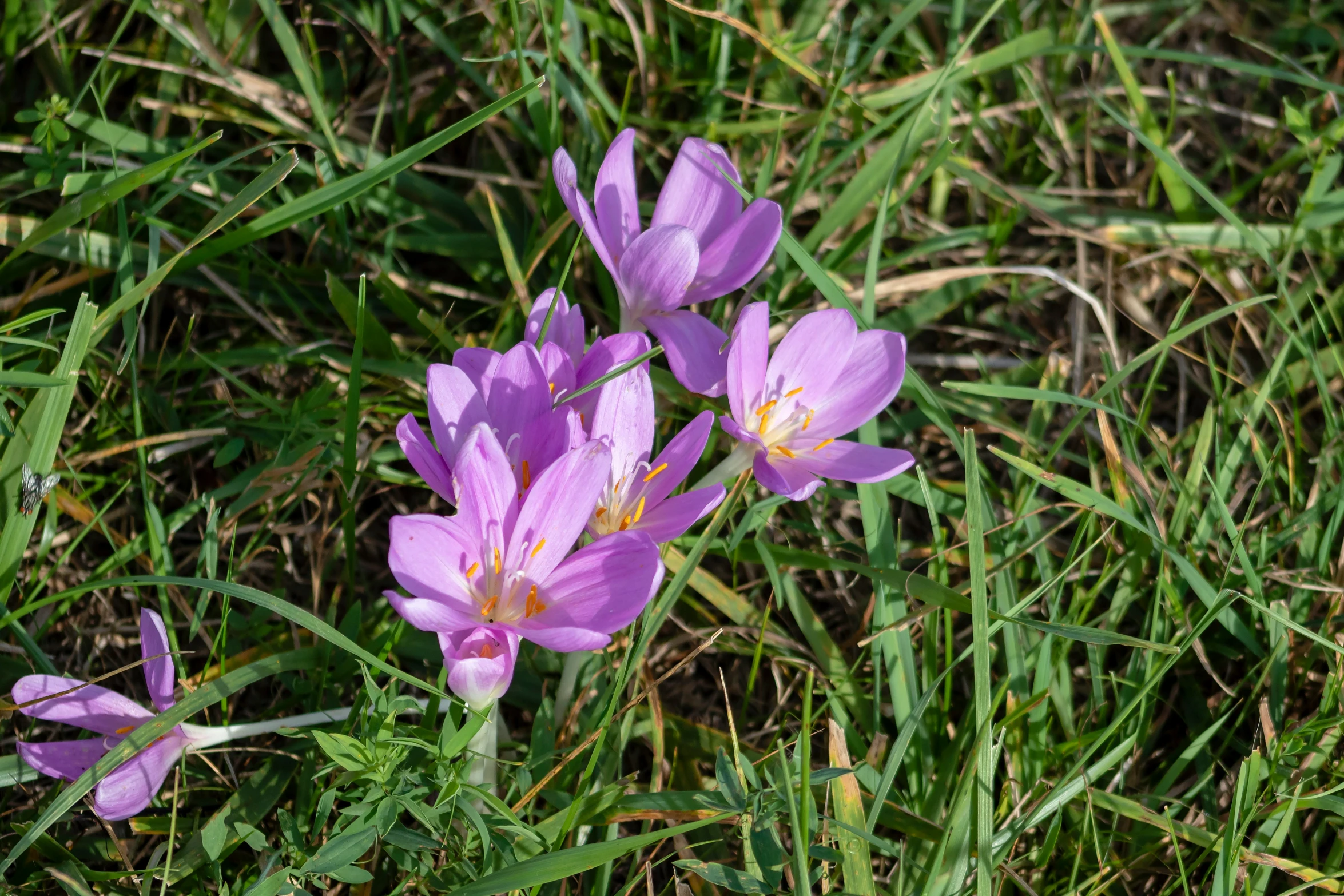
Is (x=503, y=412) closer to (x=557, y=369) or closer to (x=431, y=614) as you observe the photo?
(x=557, y=369)

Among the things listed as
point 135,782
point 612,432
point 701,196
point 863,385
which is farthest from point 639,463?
point 135,782

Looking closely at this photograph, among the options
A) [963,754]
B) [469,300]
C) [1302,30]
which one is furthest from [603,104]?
[1302,30]

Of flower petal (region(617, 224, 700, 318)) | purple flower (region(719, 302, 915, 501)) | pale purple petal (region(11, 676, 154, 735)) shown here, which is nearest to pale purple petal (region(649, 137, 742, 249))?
flower petal (region(617, 224, 700, 318))

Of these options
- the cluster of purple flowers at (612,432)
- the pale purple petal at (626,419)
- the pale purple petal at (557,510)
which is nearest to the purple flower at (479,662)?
the cluster of purple flowers at (612,432)

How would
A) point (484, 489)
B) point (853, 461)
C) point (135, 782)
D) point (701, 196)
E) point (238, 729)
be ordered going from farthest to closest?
1. point (701, 196)
2. point (853, 461)
3. point (238, 729)
4. point (135, 782)
5. point (484, 489)

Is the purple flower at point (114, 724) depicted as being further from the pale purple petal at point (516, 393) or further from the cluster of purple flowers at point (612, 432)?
the pale purple petal at point (516, 393)

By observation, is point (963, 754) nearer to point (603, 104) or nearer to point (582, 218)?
point (582, 218)
